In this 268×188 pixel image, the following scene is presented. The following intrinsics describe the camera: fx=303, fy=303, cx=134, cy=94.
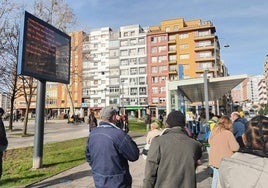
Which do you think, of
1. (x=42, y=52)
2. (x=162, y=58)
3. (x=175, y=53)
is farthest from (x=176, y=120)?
(x=162, y=58)

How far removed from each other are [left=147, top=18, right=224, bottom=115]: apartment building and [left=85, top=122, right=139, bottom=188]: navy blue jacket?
7168 cm

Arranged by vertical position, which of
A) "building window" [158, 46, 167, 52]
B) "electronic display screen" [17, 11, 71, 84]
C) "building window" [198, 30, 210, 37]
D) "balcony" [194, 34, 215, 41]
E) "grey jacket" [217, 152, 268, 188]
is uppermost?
"building window" [198, 30, 210, 37]

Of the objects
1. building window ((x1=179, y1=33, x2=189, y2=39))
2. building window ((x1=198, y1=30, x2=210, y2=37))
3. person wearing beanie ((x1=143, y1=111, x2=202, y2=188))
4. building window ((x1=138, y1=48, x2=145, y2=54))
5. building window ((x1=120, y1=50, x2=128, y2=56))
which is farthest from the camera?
building window ((x1=120, y1=50, x2=128, y2=56))

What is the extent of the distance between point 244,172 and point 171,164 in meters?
1.70

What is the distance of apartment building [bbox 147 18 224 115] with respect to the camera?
75688 millimetres

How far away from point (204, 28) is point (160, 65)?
1458 centimetres

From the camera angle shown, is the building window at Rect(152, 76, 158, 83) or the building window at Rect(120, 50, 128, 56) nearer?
the building window at Rect(152, 76, 158, 83)

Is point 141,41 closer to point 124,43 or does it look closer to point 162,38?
point 124,43

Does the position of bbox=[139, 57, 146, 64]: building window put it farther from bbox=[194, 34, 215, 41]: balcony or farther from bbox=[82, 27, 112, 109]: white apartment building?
bbox=[194, 34, 215, 41]: balcony

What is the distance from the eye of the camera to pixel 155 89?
80562 mm

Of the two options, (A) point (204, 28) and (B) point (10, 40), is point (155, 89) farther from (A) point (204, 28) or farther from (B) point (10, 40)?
(B) point (10, 40)

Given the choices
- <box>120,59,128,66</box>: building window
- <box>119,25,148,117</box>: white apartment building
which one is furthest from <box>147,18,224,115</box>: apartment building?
<box>120,59,128,66</box>: building window

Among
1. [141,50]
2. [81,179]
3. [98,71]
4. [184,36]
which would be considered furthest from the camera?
[98,71]

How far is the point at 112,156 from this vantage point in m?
3.62
